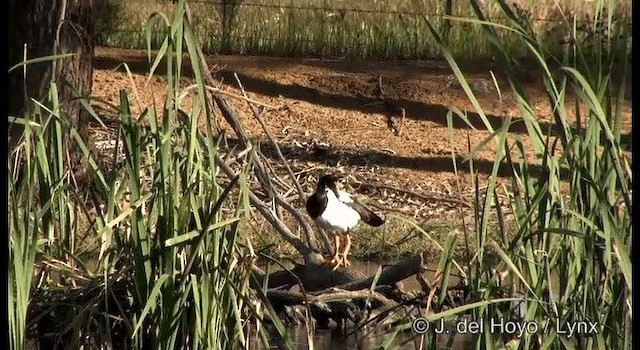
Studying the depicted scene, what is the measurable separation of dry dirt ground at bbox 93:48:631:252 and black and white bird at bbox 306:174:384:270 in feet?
4.84

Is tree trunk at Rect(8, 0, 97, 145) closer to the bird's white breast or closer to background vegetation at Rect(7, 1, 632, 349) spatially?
the bird's white breast

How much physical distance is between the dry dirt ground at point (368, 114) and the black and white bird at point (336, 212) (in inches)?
58.1

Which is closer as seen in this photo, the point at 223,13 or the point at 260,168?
the point at 260,168

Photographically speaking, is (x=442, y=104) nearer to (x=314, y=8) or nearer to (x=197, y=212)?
(x=314, y=8)

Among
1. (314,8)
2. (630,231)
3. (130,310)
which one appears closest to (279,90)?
(314,8)

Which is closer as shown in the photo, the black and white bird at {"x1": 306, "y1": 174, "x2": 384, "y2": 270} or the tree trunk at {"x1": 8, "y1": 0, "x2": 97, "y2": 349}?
the black and white bird at {"x1": 306, "y1": 174, "x2": 384, "y2": 270}

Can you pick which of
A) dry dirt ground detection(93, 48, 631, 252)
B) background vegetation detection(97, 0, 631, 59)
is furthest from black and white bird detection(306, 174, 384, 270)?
background vegetation detection(97, 0, 631, 59)

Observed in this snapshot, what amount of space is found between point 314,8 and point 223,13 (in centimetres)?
69

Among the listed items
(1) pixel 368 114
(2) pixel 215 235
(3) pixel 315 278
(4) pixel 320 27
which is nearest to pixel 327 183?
(3) pixel 315 278

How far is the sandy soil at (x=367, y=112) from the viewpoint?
25.8 ft

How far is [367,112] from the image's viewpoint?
8.87m

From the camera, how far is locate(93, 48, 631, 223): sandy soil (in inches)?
310

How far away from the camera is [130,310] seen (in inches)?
139

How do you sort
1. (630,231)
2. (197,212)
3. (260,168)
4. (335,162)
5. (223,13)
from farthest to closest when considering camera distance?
(223,13), (335,162), (260,168), (197,212), (630,231)
